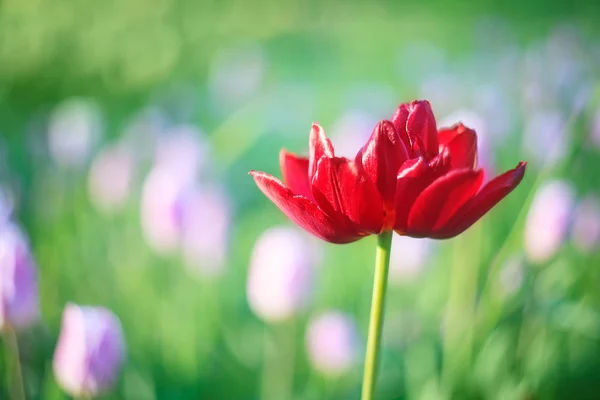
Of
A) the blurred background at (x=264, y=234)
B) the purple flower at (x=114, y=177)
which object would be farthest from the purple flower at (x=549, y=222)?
the purple flower at (x=114, y=177)

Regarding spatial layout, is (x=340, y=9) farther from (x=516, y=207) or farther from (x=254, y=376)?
(x=254, y=376)

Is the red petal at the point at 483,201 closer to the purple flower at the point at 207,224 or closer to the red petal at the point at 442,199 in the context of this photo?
the red petal at the point at 442,199

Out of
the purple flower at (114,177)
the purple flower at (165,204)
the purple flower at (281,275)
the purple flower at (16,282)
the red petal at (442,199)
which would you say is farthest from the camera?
the purple flower at (114,177)

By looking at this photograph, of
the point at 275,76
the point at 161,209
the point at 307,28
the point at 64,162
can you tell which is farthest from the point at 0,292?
the point at 307,28

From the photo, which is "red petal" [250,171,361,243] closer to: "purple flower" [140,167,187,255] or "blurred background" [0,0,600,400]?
"blurred background" [0,0,600,400]

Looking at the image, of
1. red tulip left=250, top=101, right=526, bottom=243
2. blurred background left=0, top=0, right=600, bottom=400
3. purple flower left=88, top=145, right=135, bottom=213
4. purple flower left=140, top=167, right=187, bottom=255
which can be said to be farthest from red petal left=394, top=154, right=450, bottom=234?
purple flower left=88, top=145, right=135, bottom=213

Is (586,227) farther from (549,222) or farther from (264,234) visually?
(264,234)

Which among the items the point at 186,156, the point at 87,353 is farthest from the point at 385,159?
the point at 186,156
